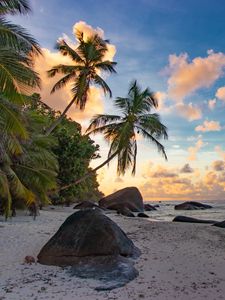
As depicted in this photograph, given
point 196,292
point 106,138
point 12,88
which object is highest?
point 106,138

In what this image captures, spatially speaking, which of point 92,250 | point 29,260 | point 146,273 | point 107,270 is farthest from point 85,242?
point 146,273

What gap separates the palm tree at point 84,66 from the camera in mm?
28547

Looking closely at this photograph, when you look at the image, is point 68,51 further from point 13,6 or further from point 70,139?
point 13,6

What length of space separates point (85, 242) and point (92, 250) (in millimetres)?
309

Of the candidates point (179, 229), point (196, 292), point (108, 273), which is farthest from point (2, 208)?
→ point (196, 292)

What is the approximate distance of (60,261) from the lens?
10.3 meters

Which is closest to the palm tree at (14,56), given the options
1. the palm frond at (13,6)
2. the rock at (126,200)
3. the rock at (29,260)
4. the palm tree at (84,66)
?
the palm frond at (13,6)

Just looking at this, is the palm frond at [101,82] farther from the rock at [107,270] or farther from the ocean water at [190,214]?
the rock at [107,270]

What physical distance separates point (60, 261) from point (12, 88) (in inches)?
183

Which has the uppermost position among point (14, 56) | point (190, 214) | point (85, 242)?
point (14, 56)

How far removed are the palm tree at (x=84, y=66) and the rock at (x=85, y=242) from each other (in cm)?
1815

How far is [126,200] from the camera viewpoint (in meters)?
37.7

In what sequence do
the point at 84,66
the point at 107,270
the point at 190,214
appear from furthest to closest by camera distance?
the point at 190,214
the point at 84,66
the point at 107,270

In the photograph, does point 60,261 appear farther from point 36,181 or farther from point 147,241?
point 36,181
